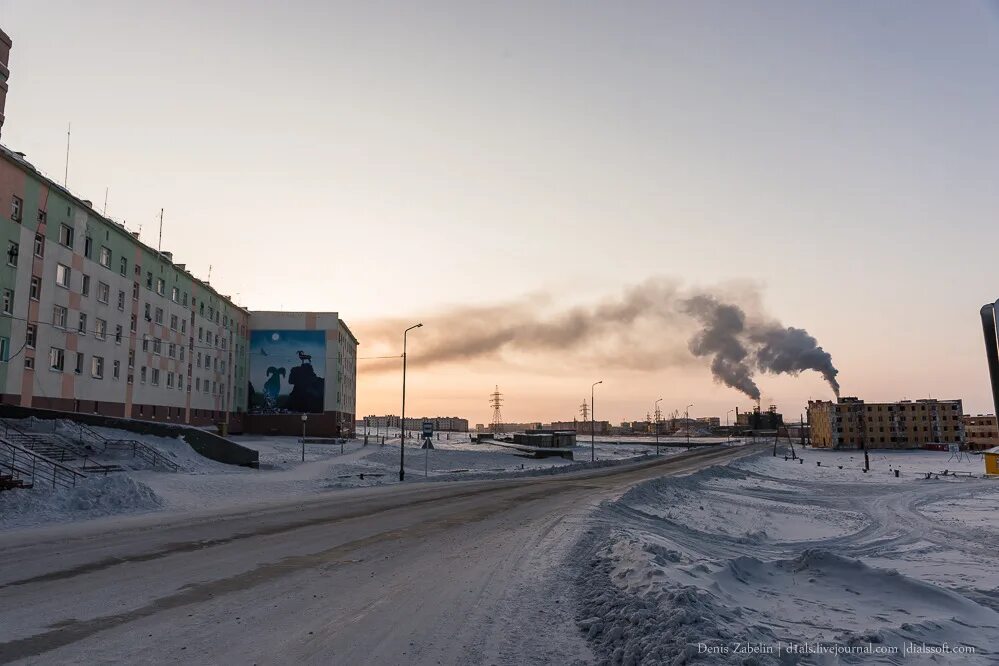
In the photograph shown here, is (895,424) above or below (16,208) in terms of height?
below

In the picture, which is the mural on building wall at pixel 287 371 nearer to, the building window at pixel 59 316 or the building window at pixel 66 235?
the building window at pixel 59 316

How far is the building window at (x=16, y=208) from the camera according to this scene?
36312 millimetres

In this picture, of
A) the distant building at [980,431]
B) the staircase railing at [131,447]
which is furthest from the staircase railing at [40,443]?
the distant building at [980,431]

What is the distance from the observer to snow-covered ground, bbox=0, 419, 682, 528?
19828 mm

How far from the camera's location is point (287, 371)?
82625mm

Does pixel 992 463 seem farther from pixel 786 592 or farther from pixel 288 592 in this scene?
pixel 288 592

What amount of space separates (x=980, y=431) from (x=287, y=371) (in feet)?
586

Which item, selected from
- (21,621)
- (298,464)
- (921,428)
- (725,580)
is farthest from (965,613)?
(921,428)

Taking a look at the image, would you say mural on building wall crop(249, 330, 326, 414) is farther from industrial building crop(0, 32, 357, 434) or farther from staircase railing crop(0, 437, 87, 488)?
staircase railing crop(0, 437, 87, 488)

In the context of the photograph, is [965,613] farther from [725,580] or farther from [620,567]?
[620,567]

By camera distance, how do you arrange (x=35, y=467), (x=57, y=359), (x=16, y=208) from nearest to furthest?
(x=35, y=467) → (x=16, y=208) → (x=57, y=359)

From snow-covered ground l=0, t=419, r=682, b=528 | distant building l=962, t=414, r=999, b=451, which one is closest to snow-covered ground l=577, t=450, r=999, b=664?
snow-covered ground l=0, t=419, r=682, b=528

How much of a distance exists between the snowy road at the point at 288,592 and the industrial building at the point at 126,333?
26.4 m

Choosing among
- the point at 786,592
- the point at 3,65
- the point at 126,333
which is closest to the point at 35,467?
the point at 786,592
